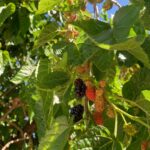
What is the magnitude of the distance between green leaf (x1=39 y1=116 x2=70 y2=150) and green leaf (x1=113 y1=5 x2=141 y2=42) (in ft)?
0.76

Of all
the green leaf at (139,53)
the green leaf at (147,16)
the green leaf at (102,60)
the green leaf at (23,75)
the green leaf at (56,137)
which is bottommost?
the green leaf at (56,137)

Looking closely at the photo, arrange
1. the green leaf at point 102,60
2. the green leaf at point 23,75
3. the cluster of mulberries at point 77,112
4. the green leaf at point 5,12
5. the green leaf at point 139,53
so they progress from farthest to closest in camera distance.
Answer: the green leaf at point 5,12 → the green leaf at point 23,75 → the cluster of mulberries at point 77,112 → the green leaf at point 102,60 → the green leaf at point 139,53

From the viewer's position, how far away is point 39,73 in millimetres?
1133

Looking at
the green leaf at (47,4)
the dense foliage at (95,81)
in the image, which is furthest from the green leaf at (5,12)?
the green leaf at (47,4)

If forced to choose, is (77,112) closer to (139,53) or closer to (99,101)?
(99,101)

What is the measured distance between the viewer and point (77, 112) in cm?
109

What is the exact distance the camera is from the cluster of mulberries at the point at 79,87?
103 cm

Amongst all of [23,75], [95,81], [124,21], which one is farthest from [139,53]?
[23,75]

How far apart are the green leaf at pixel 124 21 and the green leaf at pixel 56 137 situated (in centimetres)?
23

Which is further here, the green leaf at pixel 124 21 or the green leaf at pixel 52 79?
the green leaf at pixel 52 79

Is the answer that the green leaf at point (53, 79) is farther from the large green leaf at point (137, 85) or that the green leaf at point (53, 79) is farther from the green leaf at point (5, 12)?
the green leaf at point (5, 12)

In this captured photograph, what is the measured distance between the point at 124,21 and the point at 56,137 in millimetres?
261

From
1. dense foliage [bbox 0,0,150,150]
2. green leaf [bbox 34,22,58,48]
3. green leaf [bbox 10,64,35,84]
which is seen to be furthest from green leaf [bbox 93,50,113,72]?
→ green leaf [bbox 10,64,35,84]

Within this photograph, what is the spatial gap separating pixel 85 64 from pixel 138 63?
19 cm
